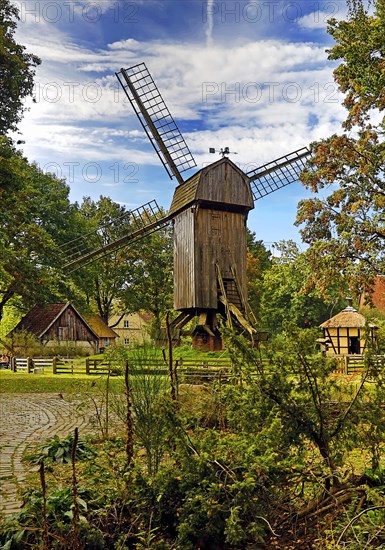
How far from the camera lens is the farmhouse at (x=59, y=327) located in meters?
34.1

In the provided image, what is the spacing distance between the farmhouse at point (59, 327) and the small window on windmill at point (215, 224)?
55.7ft

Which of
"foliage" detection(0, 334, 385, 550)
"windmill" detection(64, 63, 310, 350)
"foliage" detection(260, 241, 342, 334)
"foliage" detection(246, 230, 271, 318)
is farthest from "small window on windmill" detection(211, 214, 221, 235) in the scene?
"foliage" detection(246, 230, 271, 318)

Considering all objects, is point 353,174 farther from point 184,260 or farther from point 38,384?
point 38,384

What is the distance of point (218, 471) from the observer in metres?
3.73


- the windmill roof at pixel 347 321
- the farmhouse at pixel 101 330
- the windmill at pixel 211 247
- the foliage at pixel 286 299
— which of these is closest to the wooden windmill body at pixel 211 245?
the windmill at pixel 211 247

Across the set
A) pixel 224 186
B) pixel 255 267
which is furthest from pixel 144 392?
pixel 255 267

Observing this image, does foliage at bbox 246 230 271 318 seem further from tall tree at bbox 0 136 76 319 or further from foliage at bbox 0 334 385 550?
foliage at bbox 0 334 385 550

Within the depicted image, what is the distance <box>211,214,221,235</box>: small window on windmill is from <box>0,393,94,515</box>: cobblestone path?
28.1 ft

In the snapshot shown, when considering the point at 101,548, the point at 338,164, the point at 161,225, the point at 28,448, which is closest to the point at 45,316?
the point at 161,225

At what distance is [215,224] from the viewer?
66.0 feet

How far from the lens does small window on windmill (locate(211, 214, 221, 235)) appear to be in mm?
20047

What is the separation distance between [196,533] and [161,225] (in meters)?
19.5

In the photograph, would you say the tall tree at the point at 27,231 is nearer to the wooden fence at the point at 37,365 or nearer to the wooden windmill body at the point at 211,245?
the wooden fence at the point at 37,365

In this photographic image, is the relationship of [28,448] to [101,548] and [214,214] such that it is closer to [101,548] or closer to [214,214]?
[101,548]
